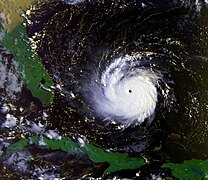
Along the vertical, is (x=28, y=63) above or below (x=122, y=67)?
above

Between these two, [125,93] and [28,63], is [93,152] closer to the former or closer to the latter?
[125,93]

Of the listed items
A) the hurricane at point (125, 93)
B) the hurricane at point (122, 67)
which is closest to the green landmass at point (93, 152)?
the hurricane at point (122, 67)


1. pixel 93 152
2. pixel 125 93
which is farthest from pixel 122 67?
pixel 93 152

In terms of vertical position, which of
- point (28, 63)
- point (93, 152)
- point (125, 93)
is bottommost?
point (93, 152)

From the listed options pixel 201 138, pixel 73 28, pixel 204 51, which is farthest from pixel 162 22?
pixel 201 138

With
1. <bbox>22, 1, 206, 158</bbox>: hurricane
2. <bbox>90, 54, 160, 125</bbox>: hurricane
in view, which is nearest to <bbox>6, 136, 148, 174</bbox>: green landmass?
<bbox>22, 1, 206, 158</bbox>: hurricane

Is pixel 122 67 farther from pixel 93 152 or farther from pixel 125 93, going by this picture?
pixel 93 152

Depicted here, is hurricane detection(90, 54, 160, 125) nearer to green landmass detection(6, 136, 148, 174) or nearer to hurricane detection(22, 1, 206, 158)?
hurricane detection(22, 1, 206, 158)
